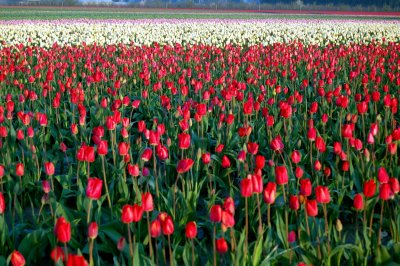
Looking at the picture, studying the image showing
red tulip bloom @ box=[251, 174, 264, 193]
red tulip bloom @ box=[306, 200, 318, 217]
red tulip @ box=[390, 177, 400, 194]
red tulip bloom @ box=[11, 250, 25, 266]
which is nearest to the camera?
red tulip bloom @ box=[11, 250, 25, 266]

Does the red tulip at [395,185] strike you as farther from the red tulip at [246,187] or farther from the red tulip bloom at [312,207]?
the red tulip at [246,187]

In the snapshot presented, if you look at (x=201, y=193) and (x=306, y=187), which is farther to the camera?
(x=201, y=193)

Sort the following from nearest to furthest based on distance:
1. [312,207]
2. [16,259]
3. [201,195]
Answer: [16,259] → [312,207] → [201,195]

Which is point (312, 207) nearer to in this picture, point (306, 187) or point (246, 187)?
point (306, 187)

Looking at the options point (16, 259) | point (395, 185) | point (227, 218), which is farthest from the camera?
point (395, 185)

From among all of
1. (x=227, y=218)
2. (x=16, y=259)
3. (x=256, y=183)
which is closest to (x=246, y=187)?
(x=256, y=183)

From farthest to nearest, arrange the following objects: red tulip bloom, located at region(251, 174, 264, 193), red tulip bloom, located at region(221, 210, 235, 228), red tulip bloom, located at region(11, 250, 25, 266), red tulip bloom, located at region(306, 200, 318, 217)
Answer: red tulip bloom, located at region(251, 174, 264, 193), red tulip bloom, located at region(306, 200, 318, 217), red tulip bloom, located at region(221, 210, 235, 228), red tulip bloom, located at region(11, 250, 25, 266)

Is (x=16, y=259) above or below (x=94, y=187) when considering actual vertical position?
below

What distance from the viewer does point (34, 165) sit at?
4.63m

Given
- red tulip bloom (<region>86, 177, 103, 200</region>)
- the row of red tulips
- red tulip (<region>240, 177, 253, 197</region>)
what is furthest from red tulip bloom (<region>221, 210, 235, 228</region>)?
red tulip bloom (<region>86, 177, 103, 200</region>)

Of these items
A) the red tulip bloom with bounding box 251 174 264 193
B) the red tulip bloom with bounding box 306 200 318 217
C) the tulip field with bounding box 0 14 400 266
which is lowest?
the tulip field with bounding box 0 14 400 266

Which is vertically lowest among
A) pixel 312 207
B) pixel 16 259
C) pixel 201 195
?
pixel 201 195

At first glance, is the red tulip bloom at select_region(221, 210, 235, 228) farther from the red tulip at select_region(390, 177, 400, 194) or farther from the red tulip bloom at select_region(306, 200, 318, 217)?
the red tulip at select_region(390, 177, 400, 194)

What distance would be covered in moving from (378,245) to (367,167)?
150 cm
